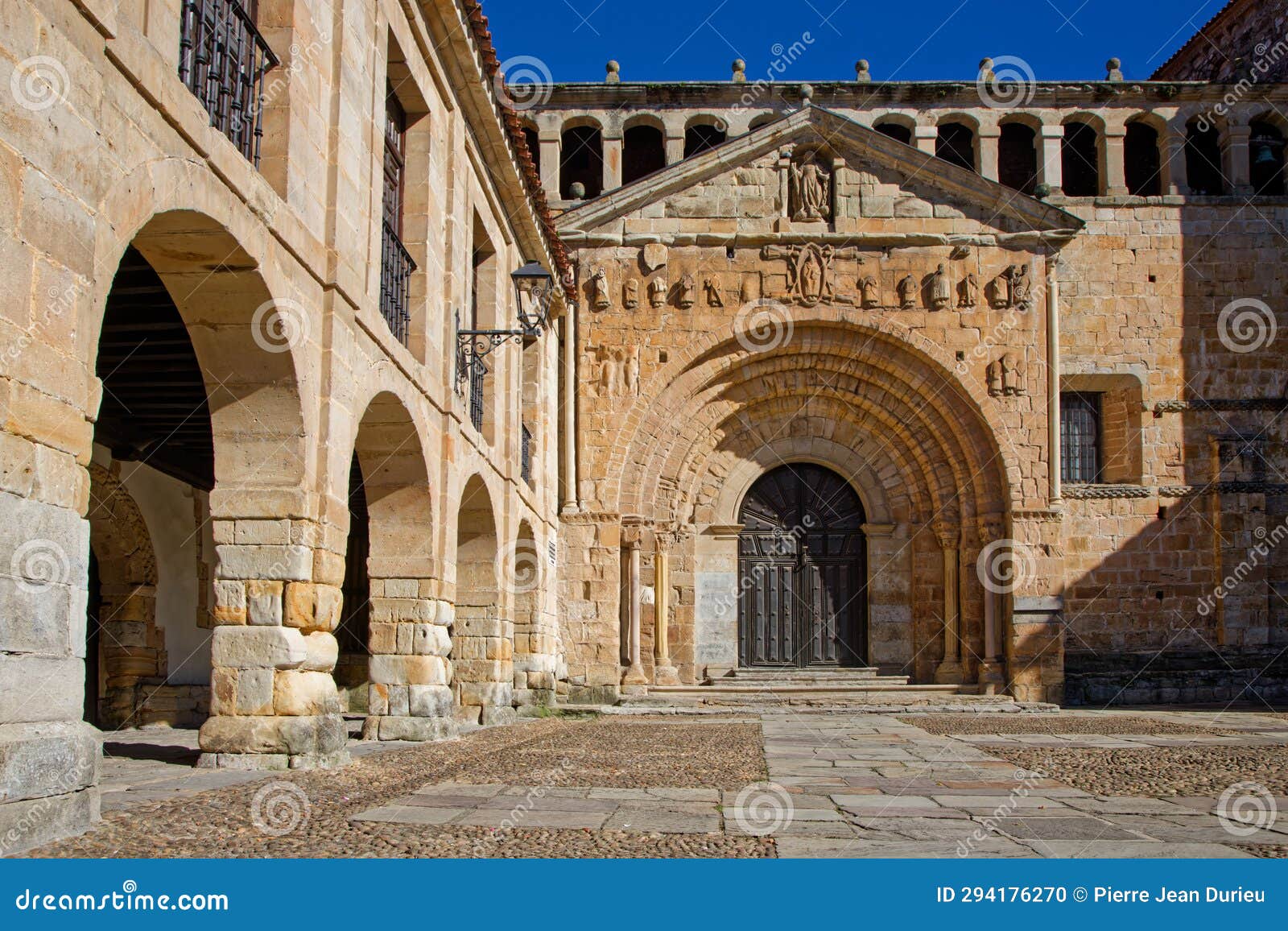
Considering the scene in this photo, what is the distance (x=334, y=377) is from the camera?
801 centimetres

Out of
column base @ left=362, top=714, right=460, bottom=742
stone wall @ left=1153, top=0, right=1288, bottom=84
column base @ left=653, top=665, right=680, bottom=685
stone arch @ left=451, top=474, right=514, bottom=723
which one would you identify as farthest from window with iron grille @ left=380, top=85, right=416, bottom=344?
stone wall @ left=1153, top=0, right=1288, bottom=84

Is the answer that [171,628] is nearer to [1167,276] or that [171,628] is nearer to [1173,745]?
[1173,745]

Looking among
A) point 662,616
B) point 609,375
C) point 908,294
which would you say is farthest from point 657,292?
point 662,616

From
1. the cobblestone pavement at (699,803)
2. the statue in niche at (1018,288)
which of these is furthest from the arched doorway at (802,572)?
the cobblestone pavement at (699,803)

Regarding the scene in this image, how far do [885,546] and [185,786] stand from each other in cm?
1581

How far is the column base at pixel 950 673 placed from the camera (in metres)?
19.8

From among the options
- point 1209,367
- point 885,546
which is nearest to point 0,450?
point 885,546

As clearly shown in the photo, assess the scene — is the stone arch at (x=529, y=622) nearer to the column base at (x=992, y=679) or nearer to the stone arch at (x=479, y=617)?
the stone arch at (x=479, y=617)

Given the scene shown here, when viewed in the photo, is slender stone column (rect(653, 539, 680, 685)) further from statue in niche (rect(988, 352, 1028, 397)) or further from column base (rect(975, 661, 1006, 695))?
statue in niche (rect(988, 352, 1028, 397))

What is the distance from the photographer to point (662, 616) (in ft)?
65.8

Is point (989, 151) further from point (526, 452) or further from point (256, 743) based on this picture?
point (256, 743)

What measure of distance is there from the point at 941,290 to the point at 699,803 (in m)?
14.7

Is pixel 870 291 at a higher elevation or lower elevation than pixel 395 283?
higher

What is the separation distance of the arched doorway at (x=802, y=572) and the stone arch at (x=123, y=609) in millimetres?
10199
